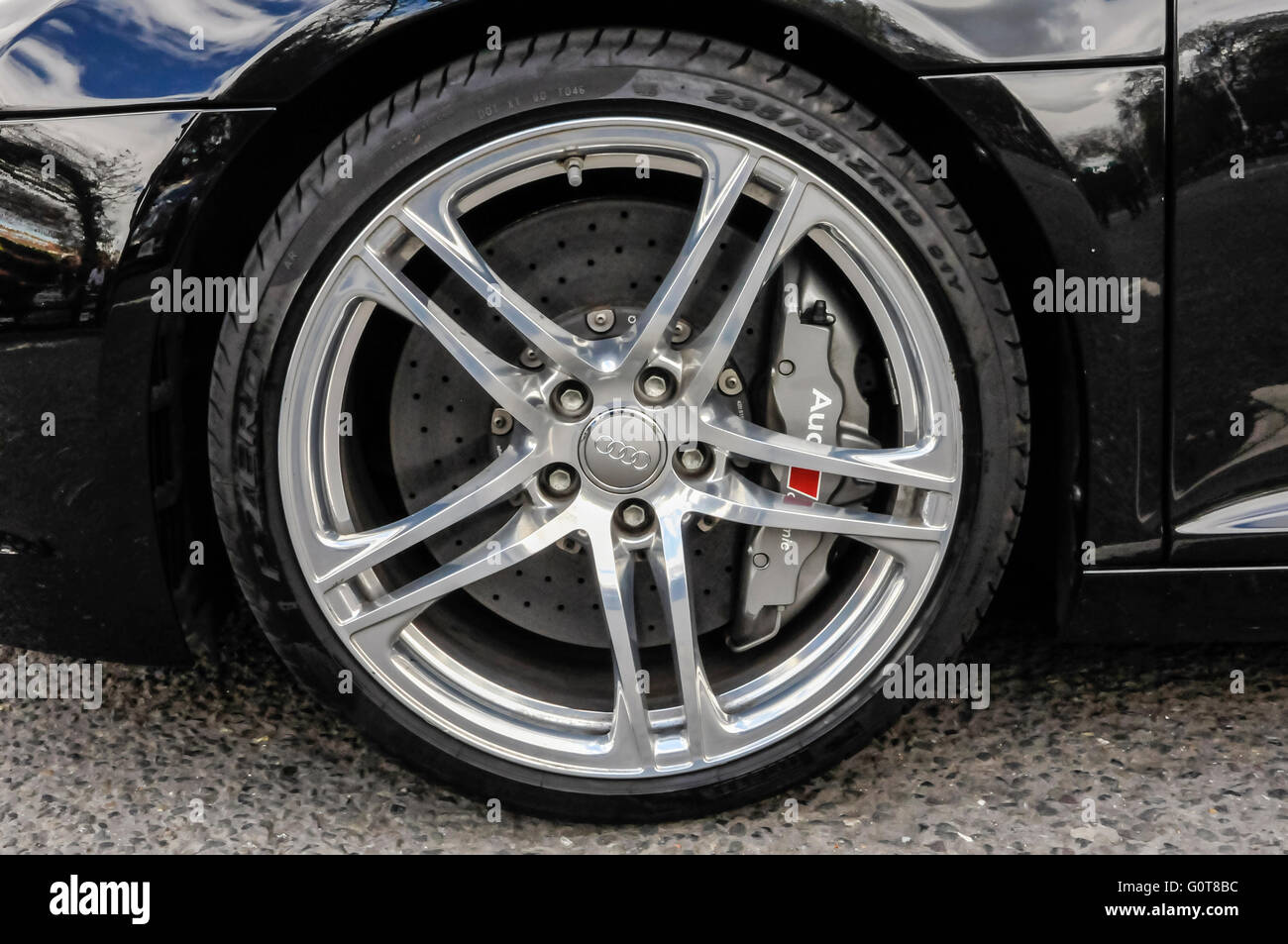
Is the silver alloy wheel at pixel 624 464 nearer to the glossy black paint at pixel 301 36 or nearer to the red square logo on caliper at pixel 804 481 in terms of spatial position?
the red square logo on caliper at pixel 804 481

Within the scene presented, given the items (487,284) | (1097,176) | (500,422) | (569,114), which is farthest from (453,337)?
(1097,176)

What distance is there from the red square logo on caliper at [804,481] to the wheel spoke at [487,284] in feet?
1.03

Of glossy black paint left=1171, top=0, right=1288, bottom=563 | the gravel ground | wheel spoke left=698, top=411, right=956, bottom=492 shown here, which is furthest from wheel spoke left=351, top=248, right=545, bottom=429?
glossy black paint left=1171, top=0, right=1288, bottom=563

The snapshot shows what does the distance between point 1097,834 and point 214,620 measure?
133 cm

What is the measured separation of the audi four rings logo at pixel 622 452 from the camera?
5.08 ft

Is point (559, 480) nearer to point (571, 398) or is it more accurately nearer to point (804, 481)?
point (571, 398)

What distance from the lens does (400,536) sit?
62.2 inches

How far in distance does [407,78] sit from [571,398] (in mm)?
486

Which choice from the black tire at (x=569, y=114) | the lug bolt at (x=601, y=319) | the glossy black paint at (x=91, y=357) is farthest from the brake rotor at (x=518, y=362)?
the glossy black paint at (x=91, y=357)

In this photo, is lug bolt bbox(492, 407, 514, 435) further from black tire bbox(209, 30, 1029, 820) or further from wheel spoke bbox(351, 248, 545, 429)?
black tire bbox(209, 30, 1029, 820)

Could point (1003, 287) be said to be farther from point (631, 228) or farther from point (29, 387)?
point (29, 387)

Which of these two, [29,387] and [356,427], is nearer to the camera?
[29,387]

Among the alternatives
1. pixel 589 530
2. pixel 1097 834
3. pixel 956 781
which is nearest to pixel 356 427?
pixel 589 530

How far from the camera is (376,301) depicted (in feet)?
5.02
